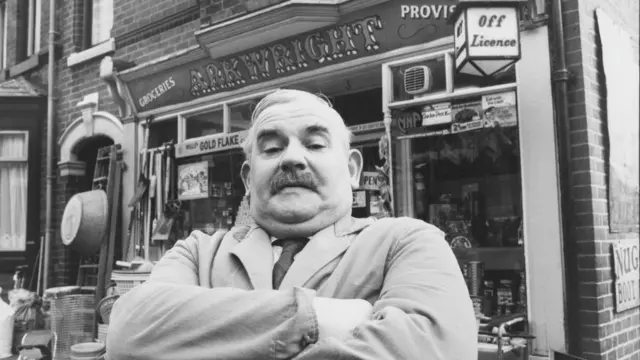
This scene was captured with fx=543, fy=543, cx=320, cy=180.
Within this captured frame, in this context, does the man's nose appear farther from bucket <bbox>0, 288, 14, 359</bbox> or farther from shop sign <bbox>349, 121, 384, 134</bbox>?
bucket <bbox>0, 288, 14, 359</bbox>

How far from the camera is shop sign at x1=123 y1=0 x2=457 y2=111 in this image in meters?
4.35

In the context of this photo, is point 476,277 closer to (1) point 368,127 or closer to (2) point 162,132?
(1) point 368,127

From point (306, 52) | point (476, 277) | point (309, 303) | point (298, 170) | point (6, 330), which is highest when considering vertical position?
point (306, 52)

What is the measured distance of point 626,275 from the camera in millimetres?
3939

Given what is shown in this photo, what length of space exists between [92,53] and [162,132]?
1.80 metres

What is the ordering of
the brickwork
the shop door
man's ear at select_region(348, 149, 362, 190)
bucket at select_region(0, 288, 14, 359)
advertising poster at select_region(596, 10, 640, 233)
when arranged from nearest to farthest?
man's ear at select_region(348, 149, 362, 190)
advertising poster at select_region(596, 10, 640, 233)
the shop door
the brickwork
bucket at select_region(0, 288, 14, 359)

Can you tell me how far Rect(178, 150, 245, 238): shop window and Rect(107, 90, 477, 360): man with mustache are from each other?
4209 millimetres

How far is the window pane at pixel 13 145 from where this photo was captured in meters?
8.30

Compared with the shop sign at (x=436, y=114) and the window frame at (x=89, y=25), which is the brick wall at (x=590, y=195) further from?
the window frame at (x=89, y=25)

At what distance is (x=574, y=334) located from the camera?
3.58m

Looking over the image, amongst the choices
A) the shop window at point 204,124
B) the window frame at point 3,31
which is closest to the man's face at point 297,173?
the shop window at point 204,124

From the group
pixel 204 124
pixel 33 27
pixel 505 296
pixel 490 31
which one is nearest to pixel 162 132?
pixel 204 124

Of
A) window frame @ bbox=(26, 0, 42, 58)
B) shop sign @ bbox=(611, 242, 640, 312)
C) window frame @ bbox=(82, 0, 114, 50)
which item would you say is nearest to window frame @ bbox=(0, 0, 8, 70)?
window frame @ bbox=(26, 0, 42, 58)

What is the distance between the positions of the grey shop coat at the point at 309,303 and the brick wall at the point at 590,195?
2519mm
